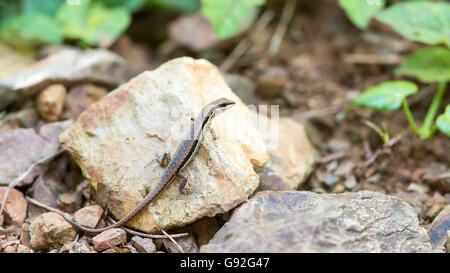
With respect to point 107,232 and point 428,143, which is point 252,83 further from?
point 107,232

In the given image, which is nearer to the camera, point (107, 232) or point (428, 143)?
point (107, 232)

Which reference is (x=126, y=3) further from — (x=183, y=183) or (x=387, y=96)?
(x=387, y=96)

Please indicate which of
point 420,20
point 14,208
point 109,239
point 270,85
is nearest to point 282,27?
point 270,85

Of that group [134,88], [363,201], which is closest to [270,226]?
[363,201]

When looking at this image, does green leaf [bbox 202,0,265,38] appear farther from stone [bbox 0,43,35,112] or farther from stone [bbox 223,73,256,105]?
stone [bbox 0,43,35,112]

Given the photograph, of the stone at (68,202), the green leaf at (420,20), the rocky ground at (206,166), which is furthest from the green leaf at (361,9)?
the stone at (68,202)

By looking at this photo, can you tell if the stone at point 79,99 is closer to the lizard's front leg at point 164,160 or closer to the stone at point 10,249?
the lizard's front leg at point 164,160
